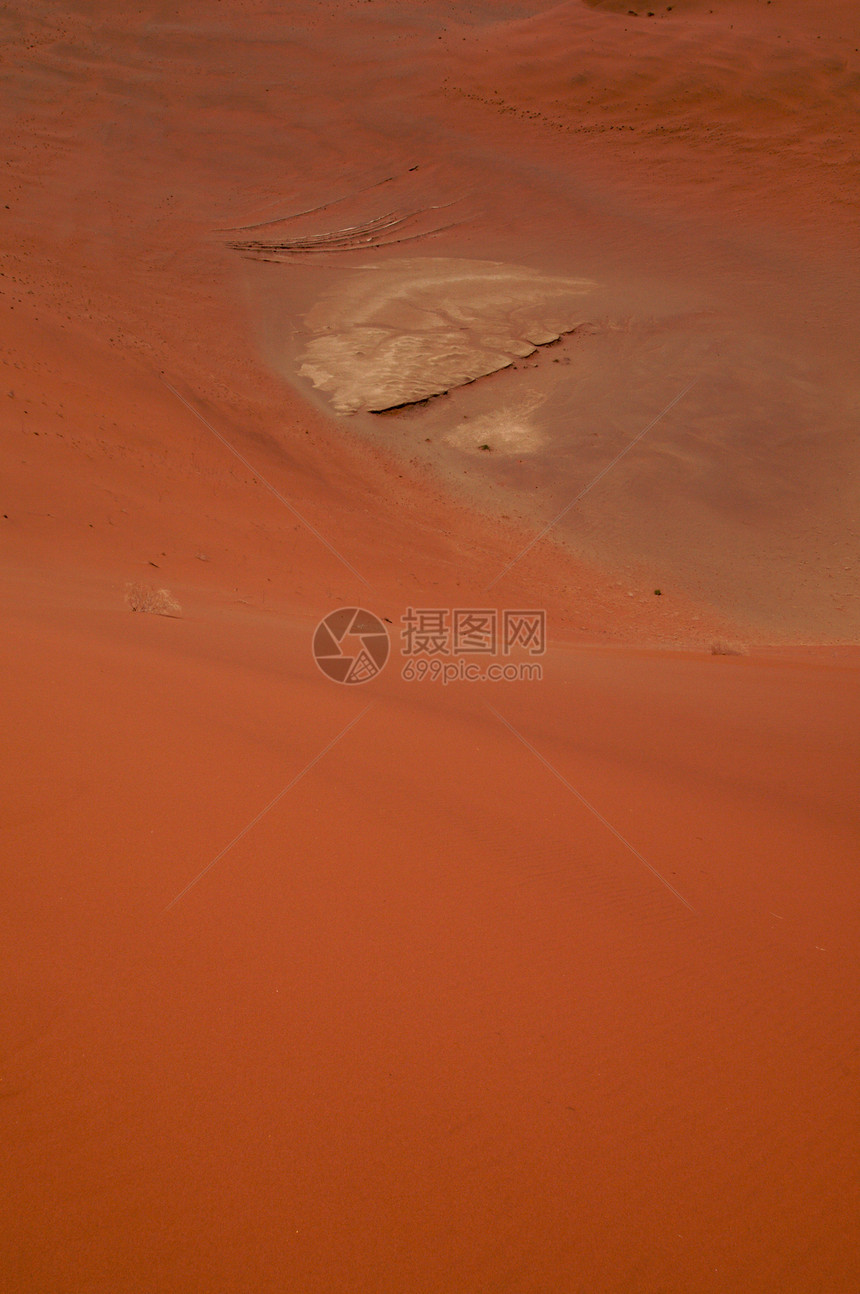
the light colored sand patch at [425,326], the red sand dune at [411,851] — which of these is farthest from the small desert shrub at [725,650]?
the light colored sand patch at [425,326]

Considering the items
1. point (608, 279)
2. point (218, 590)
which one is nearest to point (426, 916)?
→ point (218, 590)

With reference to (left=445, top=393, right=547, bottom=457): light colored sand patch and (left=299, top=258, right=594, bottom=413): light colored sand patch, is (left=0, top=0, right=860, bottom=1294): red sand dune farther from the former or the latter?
(left=299, top=258, right=594, bottom=413): light colored sand patch

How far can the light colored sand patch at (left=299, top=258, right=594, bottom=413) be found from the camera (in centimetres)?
2012

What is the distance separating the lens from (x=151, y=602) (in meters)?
7.63

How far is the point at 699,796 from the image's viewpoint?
4.58 meters

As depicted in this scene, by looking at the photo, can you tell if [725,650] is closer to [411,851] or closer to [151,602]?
[151,602]

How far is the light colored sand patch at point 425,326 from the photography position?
20125mm

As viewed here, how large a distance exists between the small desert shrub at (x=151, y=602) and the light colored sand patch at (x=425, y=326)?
41.8ft

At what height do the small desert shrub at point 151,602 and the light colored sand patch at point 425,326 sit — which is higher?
the small desert shrub at point 151,602

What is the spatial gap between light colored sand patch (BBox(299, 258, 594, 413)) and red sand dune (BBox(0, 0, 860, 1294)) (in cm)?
124

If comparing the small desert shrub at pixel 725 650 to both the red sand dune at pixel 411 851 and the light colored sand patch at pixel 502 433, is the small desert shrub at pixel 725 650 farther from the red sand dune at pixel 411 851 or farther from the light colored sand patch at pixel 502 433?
the light colored sand patch at pixel 502 433

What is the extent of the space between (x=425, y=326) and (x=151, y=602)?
16457 millimetres

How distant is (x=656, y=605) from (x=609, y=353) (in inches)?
374

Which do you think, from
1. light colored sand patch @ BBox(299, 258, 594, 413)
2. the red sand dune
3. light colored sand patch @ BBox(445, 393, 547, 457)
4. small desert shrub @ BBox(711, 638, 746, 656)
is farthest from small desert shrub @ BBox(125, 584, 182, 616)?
light colored sand patch @ BBox(299, 258, 594, 413)
